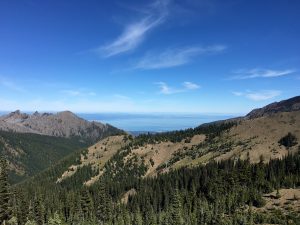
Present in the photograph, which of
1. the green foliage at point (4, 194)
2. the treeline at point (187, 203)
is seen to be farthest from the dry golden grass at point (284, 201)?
the green foliage at point (4, 194)

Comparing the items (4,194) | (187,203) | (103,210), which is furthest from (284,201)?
(4,194)

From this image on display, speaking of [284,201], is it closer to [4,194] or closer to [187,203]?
[187,203]

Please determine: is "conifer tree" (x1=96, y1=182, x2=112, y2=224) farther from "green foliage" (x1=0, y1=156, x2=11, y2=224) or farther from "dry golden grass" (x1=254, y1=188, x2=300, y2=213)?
"dry golden grass" (x1=254, y1=188, x2=300, y2=213)

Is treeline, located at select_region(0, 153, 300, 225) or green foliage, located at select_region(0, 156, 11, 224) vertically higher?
green foliage, located at select_region(0, 156, 11, 224)

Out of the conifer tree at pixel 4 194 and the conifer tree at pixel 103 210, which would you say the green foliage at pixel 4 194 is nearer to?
the conifer tree at pixel 4 194

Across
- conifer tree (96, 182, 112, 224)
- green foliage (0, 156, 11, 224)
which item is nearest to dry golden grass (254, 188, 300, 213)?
conifer tree (96, 182, 112, 224)

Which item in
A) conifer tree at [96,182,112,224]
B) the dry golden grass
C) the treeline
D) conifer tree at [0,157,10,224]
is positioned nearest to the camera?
conifer tree at [0,157,10,224]

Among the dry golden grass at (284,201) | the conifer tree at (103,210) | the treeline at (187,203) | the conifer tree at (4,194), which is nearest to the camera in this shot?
the conifer tree at (4,194)

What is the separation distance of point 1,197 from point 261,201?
307 ft

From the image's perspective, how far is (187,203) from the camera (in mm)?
155500

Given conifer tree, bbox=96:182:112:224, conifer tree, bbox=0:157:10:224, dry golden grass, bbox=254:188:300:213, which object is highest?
conifer tree, bbox=0:157:10:224

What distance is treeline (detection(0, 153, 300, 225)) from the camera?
4882 inches

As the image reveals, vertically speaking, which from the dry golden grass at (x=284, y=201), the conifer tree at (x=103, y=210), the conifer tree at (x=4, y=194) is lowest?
the conifer tree at (x=103, y=210)

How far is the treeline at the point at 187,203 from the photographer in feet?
407
